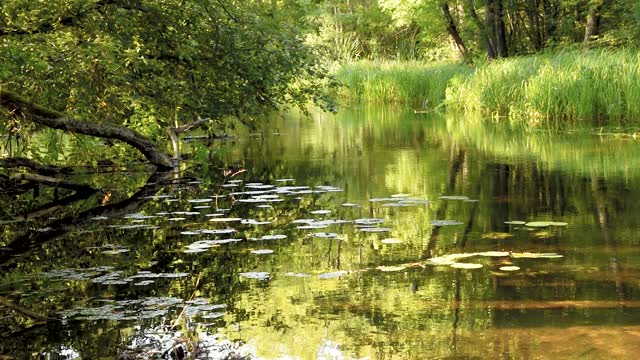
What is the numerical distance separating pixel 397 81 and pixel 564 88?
33.0 ft

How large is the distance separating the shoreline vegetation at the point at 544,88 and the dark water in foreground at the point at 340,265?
419 cm

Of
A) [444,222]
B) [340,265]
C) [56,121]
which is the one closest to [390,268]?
[340,265]

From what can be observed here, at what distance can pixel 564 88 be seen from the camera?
54.6 ft

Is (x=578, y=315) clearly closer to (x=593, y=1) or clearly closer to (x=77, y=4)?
(x=77, y=4)

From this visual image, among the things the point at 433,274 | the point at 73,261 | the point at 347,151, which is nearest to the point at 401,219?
the point at 433,274

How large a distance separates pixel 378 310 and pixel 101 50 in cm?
451

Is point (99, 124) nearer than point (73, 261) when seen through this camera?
No

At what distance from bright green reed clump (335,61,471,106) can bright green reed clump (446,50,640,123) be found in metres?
3.72

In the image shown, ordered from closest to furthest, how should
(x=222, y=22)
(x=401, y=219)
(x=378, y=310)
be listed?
(x=378, y=310), (x=401, y=219), (x=222, y=22)

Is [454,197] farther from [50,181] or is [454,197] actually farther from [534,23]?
[534,23]

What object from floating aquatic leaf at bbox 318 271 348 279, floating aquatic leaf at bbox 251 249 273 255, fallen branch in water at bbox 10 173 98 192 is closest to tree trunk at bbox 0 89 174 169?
fallen branch in water at bbox 10 173 98 192

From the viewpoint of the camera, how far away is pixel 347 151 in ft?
45.7

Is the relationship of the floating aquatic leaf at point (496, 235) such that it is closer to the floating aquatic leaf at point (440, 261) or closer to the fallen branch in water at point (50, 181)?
the floating aquatic leaf at point (440, 261)

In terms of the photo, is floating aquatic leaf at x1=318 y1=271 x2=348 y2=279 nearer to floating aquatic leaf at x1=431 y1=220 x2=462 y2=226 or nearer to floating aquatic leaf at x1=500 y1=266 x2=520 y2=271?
floating aquatic leaf at x1=500 y1=266 x2=520 y2=271
